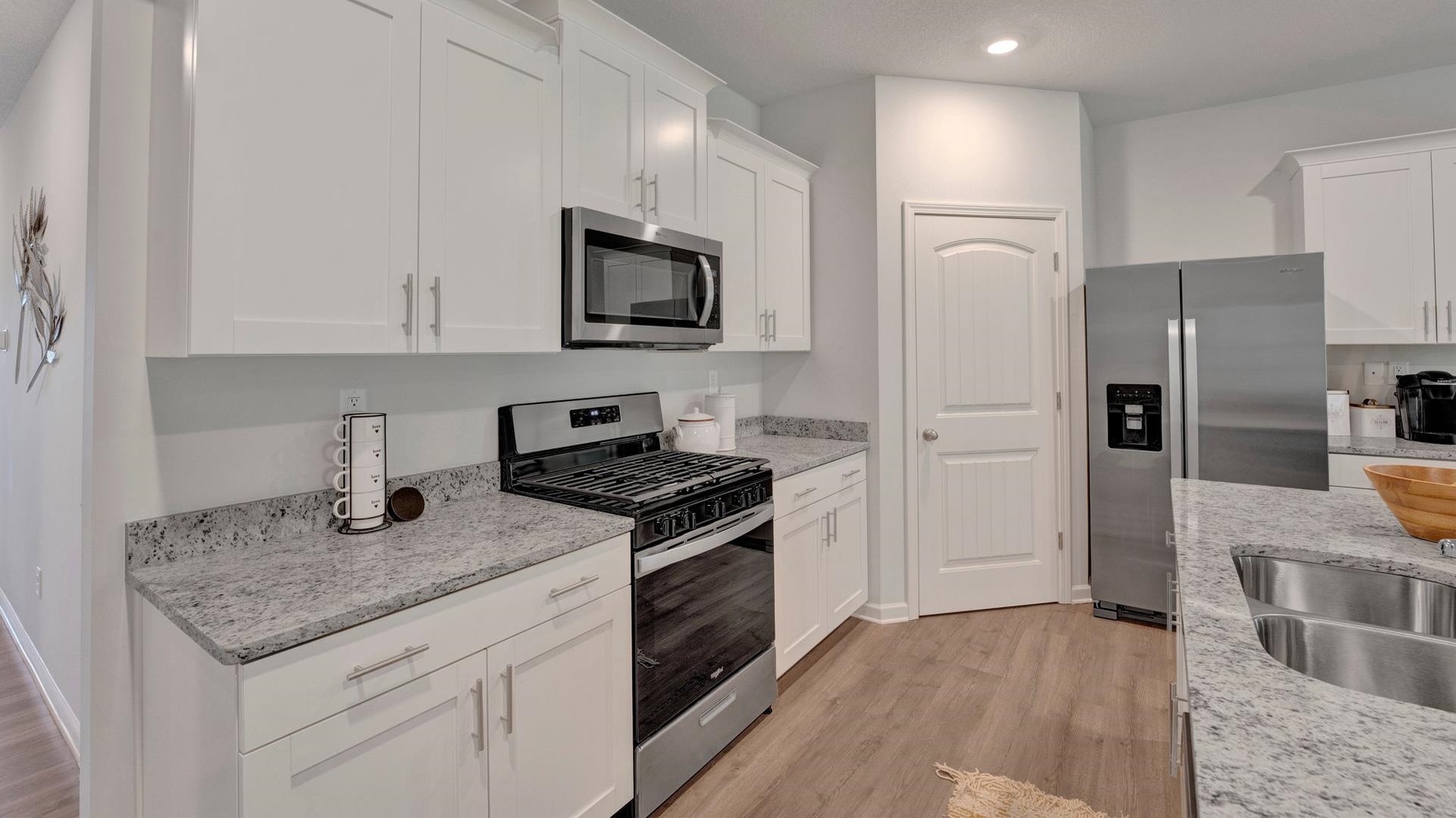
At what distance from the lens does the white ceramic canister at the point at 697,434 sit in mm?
2773

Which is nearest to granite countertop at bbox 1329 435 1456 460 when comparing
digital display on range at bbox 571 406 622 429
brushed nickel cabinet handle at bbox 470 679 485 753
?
digital display on range at bbox 571 406 622 429

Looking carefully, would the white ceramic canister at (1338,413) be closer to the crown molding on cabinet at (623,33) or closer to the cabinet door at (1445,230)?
the cabinet door at (1445,230)

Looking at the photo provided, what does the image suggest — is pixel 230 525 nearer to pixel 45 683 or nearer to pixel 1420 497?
pixel 45 683

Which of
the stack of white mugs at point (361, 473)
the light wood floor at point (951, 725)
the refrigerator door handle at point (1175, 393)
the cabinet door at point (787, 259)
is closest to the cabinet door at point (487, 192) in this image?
the stack of white mugs at point (361, 473)

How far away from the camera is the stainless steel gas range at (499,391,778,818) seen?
185 cm

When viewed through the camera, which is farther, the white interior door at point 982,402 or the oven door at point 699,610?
the white interior door at point 982,402

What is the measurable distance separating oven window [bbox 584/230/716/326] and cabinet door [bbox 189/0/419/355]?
57 cm

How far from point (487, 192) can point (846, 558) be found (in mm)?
2141

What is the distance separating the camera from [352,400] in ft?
6.01

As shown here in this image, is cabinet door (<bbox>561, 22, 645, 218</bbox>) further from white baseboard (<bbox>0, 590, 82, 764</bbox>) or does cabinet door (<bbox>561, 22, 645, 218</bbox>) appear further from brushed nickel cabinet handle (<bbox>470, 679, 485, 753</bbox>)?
white baseboard (<bbox>0, 590, 82, 764</bbox>)

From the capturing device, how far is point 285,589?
129cm

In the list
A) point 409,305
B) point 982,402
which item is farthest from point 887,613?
point 409,305

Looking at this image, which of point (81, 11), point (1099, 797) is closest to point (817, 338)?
point (1099, 797)

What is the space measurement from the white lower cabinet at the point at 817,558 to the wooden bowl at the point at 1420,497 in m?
1.62
